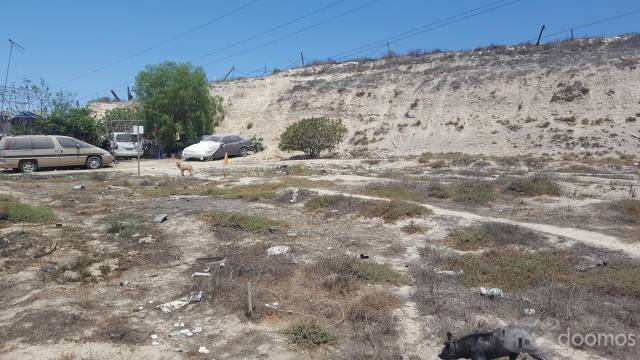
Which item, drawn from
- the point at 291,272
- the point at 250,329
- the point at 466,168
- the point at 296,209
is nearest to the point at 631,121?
the point at 466,168

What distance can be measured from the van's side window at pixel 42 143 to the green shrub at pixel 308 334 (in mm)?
20883

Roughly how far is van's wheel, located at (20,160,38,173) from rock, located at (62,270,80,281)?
55.6 feet

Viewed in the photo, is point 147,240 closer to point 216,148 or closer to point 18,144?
point 18,144

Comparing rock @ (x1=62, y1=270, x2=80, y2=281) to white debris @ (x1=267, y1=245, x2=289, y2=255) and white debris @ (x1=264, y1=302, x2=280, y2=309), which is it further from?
white debris @ (x1=264, y1=302, x2=280, y2=309)

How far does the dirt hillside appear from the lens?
101ft

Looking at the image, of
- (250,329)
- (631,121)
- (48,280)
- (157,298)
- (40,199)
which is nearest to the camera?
(250,329)

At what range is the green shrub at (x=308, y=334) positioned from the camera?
19.6 feet

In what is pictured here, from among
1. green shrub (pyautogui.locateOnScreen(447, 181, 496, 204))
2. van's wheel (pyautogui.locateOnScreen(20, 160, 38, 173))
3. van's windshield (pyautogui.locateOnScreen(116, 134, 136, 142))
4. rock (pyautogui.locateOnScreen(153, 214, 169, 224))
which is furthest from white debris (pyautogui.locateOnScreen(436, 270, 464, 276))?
van's windshield (pyautogui.locateOnScreen(116, 134, 136, 142))

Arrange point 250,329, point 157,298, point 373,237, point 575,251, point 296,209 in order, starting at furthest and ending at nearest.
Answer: point 296,209, point 373,237, point 575,251, point 157,298, point 250,329

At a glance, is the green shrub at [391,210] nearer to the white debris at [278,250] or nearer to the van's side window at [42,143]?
the white debris at [278,250]

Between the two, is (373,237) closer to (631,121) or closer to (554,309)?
A: (554,309)

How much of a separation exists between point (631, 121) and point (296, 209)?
78.8 ft

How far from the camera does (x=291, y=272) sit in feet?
27.8

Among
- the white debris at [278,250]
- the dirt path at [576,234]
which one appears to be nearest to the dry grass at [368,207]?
the dirt path at [576,234]
